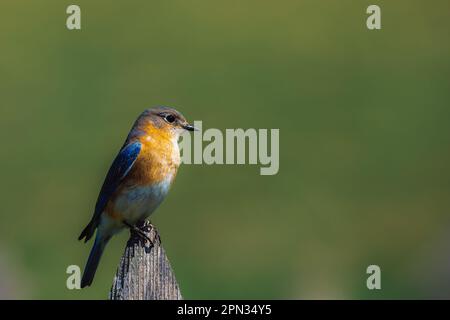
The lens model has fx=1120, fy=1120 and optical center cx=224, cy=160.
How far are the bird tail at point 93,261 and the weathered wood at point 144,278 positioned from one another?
125cm

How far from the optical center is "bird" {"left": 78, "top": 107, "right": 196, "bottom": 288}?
668 centimetres

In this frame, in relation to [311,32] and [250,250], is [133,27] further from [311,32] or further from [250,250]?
[250,250]

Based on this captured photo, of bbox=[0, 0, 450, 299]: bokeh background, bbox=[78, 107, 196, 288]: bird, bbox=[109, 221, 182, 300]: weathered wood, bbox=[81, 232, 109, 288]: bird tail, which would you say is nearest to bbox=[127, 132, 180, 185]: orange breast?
bbox=[78, 107, 196, 288]: bird

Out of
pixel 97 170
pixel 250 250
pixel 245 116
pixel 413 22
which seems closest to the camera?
pixel 250 250

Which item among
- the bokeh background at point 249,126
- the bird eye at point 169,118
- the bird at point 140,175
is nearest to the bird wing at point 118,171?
the bird at point 140,175

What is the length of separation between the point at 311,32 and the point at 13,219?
8205mm

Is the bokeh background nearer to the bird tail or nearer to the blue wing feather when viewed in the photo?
the bird tail

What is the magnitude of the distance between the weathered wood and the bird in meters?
1.60

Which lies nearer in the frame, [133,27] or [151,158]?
[151,158]

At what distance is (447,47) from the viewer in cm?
1783

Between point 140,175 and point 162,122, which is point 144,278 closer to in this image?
point 140,175

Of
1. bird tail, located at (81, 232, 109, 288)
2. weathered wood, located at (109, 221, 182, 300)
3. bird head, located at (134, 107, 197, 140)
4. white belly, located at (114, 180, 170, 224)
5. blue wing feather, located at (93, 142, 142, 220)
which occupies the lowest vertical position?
bird tail, located at (81, 232, 109, 288)

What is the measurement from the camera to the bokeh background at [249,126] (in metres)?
11.0
